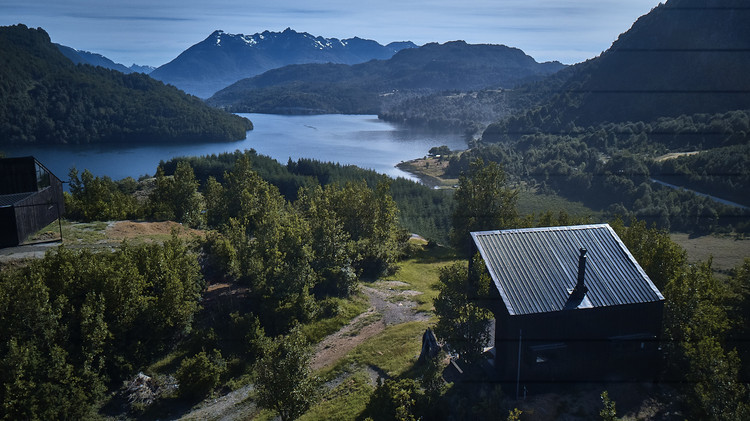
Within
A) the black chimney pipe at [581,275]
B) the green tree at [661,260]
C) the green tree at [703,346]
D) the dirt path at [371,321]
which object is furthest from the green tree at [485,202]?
the black chimney pipe at [581,275]

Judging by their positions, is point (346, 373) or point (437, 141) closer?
point (346, 373)

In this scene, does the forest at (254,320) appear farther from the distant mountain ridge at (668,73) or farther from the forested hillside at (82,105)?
the distant mountain ridge at (668,73)

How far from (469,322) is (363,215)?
2296 centimetres

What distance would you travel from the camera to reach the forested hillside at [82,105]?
118000mm

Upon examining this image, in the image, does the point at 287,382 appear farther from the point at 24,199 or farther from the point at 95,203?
the point at 95,203

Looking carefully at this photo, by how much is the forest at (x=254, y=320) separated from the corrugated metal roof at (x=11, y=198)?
5.51m

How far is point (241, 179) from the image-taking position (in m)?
43.7

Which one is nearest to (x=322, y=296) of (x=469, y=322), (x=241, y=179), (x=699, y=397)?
(x=469, y=322)

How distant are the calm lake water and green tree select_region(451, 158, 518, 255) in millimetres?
70790

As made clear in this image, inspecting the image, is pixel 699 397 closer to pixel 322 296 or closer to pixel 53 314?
pixel 322 296

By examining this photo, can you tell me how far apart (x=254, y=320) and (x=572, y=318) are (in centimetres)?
1614

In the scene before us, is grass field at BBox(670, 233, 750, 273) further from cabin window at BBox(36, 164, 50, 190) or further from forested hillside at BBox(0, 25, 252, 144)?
forested hillside at BBox(0, 25, 252, 144)

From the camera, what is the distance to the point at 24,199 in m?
31.3

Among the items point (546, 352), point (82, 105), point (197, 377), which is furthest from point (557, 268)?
point (82, 105)
